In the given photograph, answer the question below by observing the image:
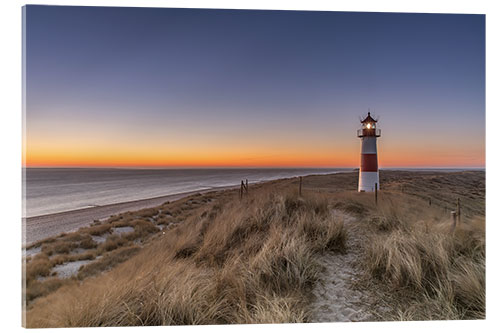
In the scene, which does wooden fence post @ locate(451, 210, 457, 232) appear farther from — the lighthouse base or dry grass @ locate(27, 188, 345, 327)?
the lighthouse base

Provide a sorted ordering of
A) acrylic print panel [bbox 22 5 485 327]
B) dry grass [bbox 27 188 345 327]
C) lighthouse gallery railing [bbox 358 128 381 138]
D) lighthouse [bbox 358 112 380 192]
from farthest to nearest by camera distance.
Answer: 1. lighthouse [bbox 358 112 380 192]
2. lighthouse gallery railing [bbox 358 128 381 138]
3. acrylic print panel [bbox 22 5 485 327]
4. dry grass [bbox 27 188 345 327]

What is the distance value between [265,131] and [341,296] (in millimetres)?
3085

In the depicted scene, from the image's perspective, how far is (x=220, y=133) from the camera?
4645mm

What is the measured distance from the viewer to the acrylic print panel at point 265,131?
1.91m

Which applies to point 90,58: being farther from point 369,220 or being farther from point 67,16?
point 369,220

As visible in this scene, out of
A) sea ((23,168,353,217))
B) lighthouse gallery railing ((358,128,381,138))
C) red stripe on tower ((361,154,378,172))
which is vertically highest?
lighthouse gallery railing ((358,128,381,138))

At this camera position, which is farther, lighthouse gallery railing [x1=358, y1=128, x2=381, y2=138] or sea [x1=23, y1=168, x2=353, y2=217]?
lighthouse gallery railing [x1=358, y1=128, x2=381, y2=138]

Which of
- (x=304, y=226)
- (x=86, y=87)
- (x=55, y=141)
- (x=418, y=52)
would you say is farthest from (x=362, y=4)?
(x=55, y=141)

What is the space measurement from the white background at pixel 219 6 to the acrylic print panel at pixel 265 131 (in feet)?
0.21

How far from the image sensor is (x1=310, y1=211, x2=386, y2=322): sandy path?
6.07 feet

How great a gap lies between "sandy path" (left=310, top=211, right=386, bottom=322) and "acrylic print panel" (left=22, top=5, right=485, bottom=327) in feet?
0.05

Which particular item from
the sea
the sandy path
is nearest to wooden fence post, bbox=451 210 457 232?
the sandy path

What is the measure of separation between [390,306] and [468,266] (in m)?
0.85

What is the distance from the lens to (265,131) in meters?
4.45
